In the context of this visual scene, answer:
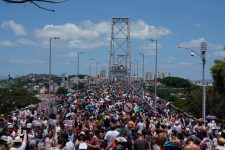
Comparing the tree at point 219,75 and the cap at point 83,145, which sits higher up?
the tree at point 219,75

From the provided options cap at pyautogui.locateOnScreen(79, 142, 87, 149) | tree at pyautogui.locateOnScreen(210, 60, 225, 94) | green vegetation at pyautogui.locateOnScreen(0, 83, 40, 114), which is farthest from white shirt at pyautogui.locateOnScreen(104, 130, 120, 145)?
green vegetation at pyautogui.locateOnScreen(0, 83, 40, 114)

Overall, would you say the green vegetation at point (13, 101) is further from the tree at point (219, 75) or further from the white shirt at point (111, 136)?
the white shirt at point (111, 136)

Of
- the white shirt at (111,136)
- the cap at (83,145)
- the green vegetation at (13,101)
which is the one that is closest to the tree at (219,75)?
the green vegetation at (13,101)

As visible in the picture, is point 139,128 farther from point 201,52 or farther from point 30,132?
point 201,52

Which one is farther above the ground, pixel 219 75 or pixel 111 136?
pixel 219 75

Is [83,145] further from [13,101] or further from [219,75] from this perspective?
[13,101]

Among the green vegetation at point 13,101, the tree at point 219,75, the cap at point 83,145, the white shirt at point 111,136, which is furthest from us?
the green vegetation at point 13,101

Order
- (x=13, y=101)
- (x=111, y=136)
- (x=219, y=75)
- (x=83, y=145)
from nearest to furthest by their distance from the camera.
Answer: (x=83, y=145), (x=111, y=136), (x=219, y=75), (x=13, y=101)

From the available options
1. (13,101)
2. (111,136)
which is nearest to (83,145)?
(111,136)
